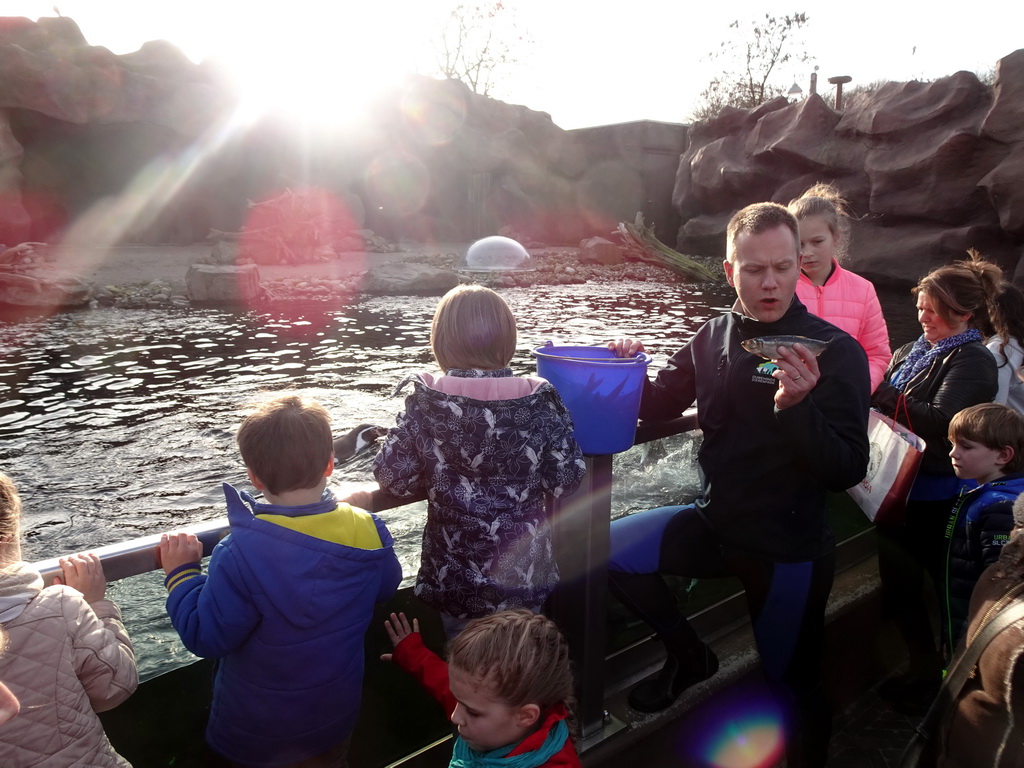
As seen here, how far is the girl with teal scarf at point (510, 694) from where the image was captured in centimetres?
115

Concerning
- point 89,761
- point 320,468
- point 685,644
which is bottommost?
point 685,644

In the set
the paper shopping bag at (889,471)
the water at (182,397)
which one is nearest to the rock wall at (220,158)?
the water at (182,397)

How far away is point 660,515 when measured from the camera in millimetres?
1897

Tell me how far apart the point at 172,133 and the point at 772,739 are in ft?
82.8

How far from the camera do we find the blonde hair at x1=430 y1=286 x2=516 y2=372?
154 centimetres

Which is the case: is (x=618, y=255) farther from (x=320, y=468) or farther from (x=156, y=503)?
(x=320, y=468)

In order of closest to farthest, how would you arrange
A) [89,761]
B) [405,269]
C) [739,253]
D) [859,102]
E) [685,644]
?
[89,761] → [739,253] → [685,644] → [405,269] → [859,102]

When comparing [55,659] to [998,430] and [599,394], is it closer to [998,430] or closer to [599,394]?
[599,394]

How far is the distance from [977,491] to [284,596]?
5.72ft

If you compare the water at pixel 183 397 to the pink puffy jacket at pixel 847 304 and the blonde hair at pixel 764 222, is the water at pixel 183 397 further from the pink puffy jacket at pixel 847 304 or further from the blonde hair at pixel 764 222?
the blonde hair at pixel 764 222

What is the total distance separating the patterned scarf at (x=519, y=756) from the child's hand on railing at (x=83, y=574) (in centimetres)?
63

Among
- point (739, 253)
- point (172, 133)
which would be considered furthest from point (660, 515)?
point (172, 133)

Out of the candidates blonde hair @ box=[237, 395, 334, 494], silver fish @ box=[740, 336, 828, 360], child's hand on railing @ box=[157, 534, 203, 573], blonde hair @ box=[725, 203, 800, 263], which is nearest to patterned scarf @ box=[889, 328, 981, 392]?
blonde hair @ box=[725, 203, 800, 263]

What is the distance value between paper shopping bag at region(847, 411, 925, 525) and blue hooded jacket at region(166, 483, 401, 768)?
125 cm
